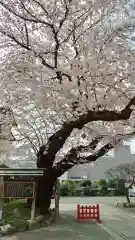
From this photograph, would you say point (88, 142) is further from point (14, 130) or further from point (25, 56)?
point (25, 56)

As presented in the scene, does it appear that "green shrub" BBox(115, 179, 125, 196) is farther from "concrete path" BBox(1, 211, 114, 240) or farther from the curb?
"concrete path" BBox(1, 211, 114, 240)

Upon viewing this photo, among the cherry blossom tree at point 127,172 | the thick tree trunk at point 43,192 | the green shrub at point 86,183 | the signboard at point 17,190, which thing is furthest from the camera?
the green shrub at point 86,183

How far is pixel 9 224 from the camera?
29.6 feet

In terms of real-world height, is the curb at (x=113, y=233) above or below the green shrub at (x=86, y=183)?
below

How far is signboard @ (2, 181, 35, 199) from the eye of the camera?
10323 mm

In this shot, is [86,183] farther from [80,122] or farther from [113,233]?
[80,122]

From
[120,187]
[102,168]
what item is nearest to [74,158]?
[120,187]

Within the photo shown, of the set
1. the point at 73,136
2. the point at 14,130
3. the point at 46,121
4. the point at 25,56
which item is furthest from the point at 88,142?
the point at 25,56

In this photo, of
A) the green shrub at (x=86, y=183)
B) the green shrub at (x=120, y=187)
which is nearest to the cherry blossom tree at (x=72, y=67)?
the green shrub at (x=120, y=187)

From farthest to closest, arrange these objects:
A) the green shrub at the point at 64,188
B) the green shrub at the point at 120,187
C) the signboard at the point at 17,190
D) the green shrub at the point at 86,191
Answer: the green shrub at the point at 86,191 < the green shrub at the point at 64,188 < the green shrub at the point at 120,187 < the signboard at the point at 17,190

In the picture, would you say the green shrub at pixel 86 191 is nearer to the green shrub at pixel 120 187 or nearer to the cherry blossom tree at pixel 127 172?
the green shrub at pixel 120 187

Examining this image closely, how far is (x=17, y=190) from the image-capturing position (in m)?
10.4

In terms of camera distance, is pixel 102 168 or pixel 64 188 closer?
pixel 64 188

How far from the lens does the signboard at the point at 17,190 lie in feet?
33.9
